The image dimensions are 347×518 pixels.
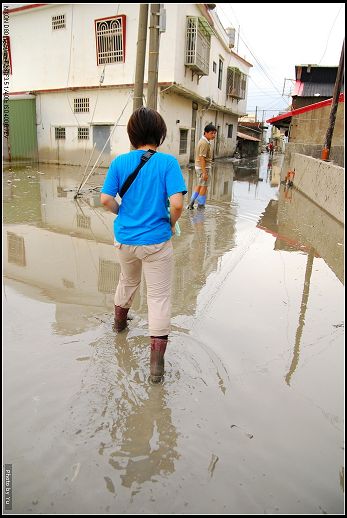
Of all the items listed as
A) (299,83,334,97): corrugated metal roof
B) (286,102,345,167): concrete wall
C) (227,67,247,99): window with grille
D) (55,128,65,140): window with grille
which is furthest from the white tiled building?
(299,83,334,97): corrugated metal roof

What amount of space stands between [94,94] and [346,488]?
1815 cm

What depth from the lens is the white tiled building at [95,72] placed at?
15633 mm

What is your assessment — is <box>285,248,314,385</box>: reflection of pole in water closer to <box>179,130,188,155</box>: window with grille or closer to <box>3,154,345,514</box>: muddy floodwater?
<box>3,154,345,514</box>: muddy floodwater

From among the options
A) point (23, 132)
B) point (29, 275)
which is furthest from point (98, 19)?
point (29, 275)

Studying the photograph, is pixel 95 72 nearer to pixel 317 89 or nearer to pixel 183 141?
pixel 183 141

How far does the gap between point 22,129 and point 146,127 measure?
60.1 ft

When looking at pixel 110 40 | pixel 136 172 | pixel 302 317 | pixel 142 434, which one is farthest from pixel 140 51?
pixel 110 40

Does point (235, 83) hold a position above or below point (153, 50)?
above

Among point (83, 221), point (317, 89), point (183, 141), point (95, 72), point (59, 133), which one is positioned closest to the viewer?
point (83, 221)

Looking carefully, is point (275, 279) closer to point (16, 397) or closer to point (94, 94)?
point (16, 397)

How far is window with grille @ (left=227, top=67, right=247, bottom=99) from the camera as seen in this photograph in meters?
25.7

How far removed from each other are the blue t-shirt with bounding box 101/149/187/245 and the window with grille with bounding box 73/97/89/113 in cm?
1661

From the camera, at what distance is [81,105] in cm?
1766

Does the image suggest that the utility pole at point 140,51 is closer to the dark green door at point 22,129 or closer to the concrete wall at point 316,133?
the concrete wall at point 316,133
